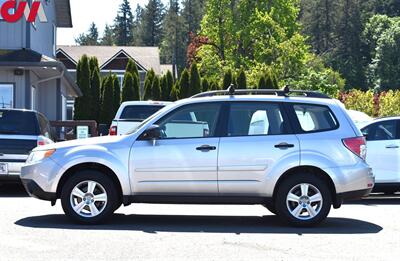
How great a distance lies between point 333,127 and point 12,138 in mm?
6697

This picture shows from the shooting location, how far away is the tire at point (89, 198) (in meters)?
9.87

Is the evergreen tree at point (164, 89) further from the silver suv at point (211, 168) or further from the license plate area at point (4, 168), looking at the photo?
the silver suv at point (211, 168)

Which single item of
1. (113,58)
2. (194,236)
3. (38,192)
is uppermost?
(113,58)

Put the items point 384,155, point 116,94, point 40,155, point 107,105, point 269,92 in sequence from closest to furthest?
point 40,155 → point 269,92 → point 384,155 → point 107,105 → point 116,94

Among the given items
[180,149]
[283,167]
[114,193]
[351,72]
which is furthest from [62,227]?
[351,72]

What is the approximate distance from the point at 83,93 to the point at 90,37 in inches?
4307

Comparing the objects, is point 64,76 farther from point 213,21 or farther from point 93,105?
point 213,21

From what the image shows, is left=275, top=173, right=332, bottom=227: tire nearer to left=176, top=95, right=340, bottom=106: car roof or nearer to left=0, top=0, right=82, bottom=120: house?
left=176, top=95, right=340, bottom=106: car roof

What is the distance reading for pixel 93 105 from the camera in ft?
109

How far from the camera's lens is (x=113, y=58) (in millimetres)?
58656

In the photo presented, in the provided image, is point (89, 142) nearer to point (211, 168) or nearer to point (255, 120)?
point (211, 168)

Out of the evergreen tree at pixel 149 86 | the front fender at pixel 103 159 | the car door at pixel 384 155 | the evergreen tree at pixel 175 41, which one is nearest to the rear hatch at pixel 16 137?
the front fender at pixel 103 159

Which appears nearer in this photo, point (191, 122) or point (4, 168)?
point (191, 122)

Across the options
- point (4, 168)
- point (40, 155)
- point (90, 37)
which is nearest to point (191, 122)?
point (40, 155)
